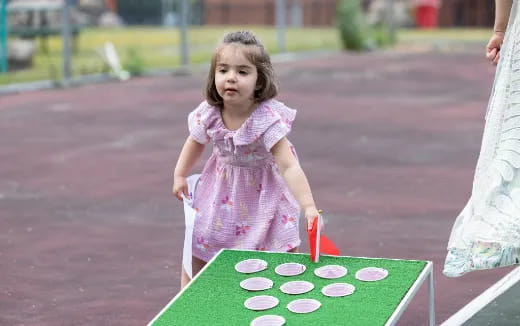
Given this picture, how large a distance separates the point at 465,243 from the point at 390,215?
3149 mm

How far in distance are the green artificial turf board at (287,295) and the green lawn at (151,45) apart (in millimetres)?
12183

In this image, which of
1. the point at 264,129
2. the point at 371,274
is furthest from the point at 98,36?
the point at 371,274

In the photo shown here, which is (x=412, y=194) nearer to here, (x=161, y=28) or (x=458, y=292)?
(x=458, y=292)

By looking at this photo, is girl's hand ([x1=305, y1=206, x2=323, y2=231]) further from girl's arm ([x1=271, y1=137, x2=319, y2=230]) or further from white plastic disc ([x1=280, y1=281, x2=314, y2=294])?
white plastic disc ([x1=280, y1=281, x2=314, y2=294])

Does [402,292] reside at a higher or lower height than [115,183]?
higher

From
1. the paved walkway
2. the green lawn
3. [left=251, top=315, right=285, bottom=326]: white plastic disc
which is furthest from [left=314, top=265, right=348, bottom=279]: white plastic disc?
the green lawn

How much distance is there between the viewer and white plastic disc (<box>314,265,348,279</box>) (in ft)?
14.4

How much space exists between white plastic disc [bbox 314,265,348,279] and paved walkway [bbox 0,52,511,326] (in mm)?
906

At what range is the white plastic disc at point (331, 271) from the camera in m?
4.40

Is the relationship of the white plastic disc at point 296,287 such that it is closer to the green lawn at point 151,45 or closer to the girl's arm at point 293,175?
the girl's arm at point 293,175

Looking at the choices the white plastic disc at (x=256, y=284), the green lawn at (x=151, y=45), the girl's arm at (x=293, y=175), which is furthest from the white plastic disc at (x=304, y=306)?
the green lawn at (x=151, y=45)

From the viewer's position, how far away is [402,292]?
4.16 metres

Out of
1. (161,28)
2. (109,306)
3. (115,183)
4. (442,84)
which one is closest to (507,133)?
(109,306)

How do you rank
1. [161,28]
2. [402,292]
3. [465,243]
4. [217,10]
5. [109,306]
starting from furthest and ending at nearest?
[217,10], [161,28], [109,306], [465,243], [402,292]
